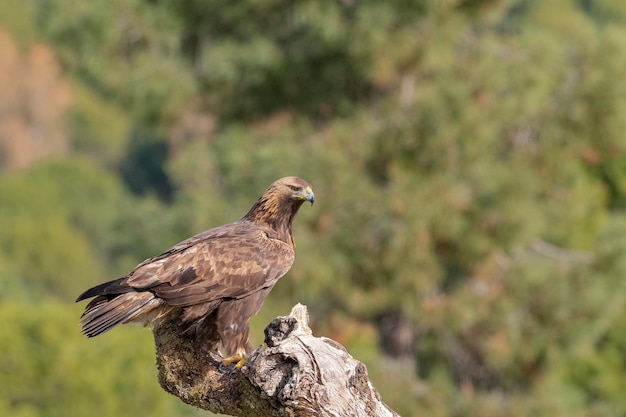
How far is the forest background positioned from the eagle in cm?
1203

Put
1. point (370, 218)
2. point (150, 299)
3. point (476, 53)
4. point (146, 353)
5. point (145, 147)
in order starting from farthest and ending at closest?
point (145, 147) < point (146, 353) < point (476, 53) < point (370, 218) < point (150, 299)

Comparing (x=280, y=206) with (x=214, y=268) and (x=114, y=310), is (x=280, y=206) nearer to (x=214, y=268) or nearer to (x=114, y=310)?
(x=214, y=268)

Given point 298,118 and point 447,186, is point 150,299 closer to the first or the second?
point 447,186

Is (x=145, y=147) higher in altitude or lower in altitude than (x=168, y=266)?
higher

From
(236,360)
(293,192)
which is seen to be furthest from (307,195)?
(236,360)

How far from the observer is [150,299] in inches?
302

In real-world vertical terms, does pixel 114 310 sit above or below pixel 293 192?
below

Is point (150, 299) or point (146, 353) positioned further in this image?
point (146, 353)

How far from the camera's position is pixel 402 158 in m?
21.7

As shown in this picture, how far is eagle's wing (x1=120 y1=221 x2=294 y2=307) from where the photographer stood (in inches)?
306

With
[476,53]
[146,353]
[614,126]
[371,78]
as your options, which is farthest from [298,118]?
[146,353]

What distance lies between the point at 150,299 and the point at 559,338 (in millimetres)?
16673

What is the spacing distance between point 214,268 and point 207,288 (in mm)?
134

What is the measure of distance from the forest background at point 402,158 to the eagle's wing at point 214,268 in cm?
1198
